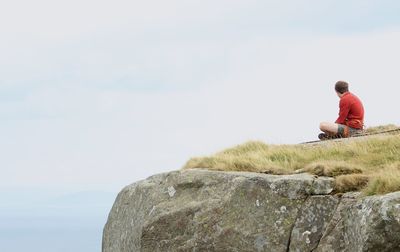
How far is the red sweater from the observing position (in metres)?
22.2

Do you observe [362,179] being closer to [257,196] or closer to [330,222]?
[330,222]

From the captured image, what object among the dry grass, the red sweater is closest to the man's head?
the red sweater

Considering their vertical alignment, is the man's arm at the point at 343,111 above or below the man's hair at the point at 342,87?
below

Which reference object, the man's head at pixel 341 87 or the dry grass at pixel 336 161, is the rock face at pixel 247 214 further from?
the man's head at pixel 341 87

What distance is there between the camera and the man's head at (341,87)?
22.5 meters

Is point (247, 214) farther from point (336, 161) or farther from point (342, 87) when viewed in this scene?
point (342, 87)

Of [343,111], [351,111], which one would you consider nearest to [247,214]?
[343,111]

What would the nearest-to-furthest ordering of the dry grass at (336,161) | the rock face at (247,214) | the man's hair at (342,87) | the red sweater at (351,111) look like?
the rock face at (247,214) → the dry grass at (336,161) → the red sweater at (351,111) → the man's hair at (342,87)

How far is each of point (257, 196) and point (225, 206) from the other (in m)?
0.84

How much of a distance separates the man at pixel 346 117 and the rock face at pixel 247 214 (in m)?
5.49

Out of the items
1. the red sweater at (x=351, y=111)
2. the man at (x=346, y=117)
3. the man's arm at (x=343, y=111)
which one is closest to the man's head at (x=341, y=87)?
the man at (x=346, y=117)

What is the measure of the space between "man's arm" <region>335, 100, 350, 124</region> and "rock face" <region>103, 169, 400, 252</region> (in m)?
5.44

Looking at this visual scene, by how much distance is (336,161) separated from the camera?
1828 centimetres

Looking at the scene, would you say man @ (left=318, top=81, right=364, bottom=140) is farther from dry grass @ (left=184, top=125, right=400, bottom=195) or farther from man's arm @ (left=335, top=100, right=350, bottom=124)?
dry grass @ (left=184, top=125, right=400, bottom=195)
